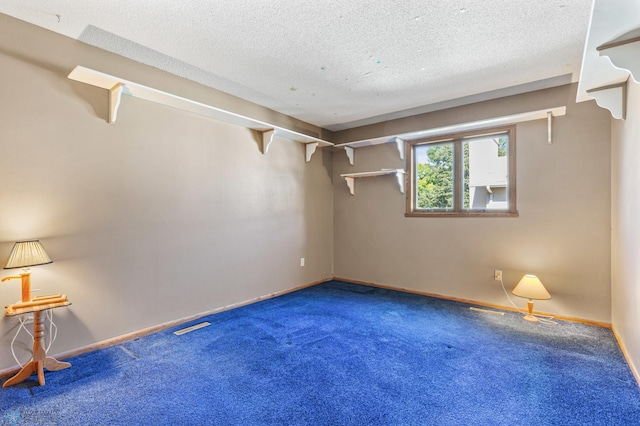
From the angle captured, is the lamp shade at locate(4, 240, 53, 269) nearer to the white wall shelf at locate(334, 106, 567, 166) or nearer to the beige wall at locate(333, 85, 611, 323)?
the white wall shelf at locate(334, 106, 567, 166)

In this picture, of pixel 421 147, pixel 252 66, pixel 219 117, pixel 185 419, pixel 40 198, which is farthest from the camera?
pixel 421 147

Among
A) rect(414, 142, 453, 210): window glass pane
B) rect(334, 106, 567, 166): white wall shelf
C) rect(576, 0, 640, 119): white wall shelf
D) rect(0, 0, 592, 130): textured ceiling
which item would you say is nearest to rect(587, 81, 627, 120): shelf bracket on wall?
rect(576, 0, 640, 119): white wall shelf

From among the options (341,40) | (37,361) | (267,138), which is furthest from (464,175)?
(37,361)

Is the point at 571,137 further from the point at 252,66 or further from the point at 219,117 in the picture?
the point at 219,117

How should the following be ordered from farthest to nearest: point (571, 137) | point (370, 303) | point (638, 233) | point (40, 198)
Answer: point (370, 303), point (571, 137), point (40, 198), point (638, 233)

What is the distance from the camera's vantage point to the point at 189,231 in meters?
3.18

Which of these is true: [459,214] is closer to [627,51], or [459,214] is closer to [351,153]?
[351,153]

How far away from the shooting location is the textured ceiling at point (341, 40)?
2020 mm

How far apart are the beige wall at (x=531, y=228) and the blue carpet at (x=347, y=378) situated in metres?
0.51

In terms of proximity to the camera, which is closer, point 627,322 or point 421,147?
point 627,322

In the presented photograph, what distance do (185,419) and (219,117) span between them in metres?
2.71

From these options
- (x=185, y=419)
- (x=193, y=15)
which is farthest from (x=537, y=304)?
(x=193, y=15)

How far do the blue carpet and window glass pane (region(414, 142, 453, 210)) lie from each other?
1556 mm

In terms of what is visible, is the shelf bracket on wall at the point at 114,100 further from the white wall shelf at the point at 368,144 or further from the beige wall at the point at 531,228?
the beige wall at the point at 531,228
